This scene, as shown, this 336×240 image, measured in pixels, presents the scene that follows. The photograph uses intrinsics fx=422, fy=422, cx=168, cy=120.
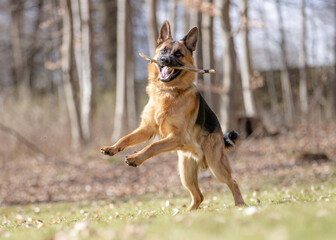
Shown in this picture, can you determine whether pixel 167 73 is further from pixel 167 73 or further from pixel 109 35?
pixel 109 35

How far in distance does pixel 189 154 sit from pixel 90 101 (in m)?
12.9

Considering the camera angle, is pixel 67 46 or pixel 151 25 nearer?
pixel 151 25

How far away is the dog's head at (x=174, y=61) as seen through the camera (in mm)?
6155

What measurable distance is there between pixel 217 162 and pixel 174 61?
1677 mm

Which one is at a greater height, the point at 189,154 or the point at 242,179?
the point at 189,154

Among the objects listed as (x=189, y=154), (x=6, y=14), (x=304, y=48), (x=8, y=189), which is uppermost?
(x=6, y=14)

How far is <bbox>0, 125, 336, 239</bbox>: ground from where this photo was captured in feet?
20.4

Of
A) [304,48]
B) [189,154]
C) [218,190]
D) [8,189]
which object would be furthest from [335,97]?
[189,154]

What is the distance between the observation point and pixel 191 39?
6664 millimetres

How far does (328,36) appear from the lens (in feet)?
98.9

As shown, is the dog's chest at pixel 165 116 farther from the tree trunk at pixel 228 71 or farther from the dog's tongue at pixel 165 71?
the tree trunk at pixel 228 71

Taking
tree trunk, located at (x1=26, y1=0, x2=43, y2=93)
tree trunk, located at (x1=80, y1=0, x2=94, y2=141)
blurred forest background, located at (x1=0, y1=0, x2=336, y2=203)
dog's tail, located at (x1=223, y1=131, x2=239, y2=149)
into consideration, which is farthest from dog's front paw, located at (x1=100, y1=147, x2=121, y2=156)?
tree trunk, located at (x1=26, y1=0, x2=43, y2=93)

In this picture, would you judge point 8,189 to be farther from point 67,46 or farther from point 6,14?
point 6,14

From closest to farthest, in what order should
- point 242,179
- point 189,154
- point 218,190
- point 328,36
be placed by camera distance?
point 189,154, point 218,190, point 242,179, point 328,36
